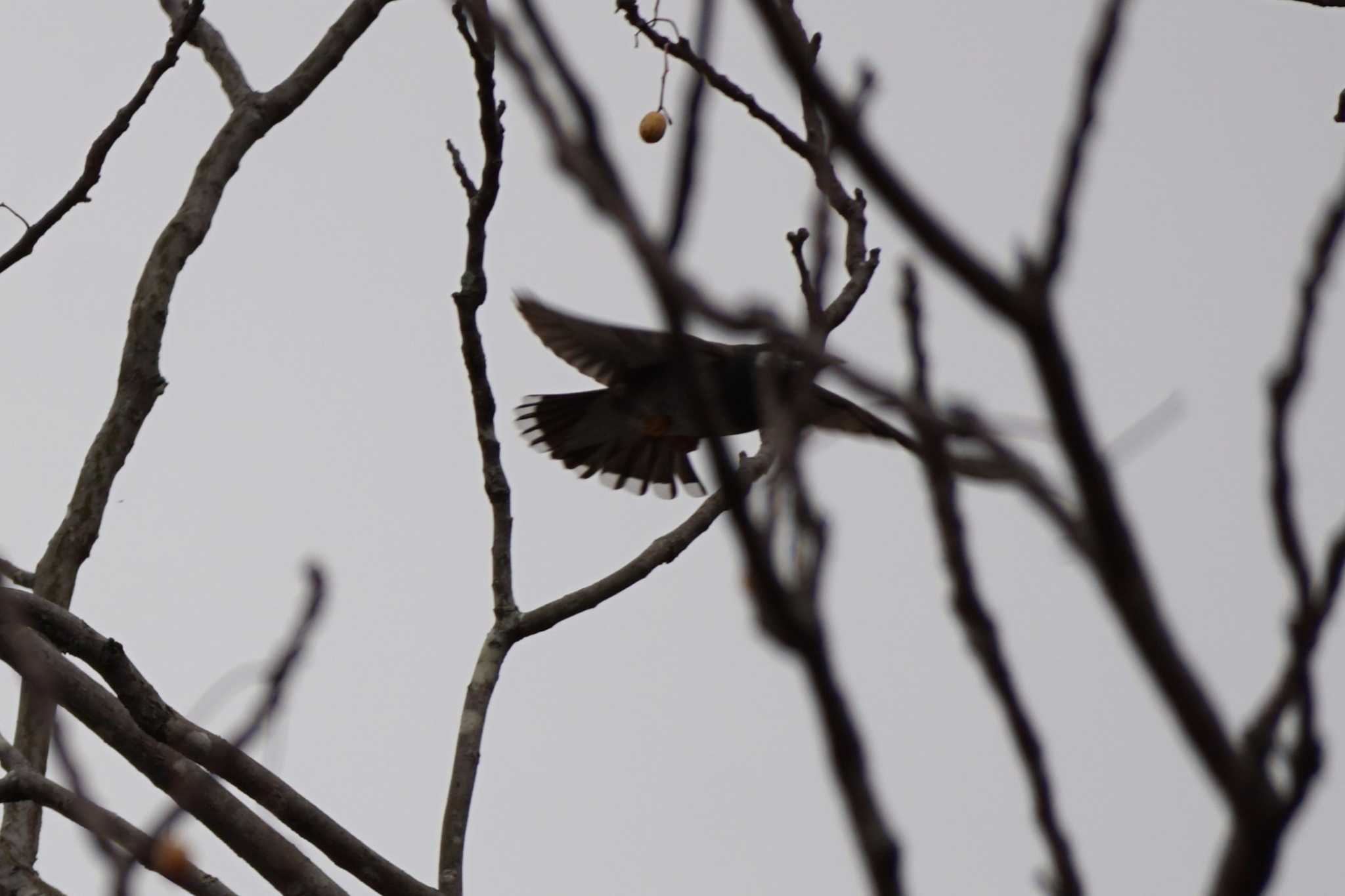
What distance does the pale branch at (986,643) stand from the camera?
0.93 m

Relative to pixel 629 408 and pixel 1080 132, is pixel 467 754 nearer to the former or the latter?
pixel 1080 132

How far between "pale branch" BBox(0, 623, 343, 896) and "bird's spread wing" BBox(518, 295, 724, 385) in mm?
3245

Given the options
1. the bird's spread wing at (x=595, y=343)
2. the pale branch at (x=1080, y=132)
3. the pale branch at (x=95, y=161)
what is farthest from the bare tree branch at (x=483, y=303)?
the bird's spread wing at (x=595, y=343)

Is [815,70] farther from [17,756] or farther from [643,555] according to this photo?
[643,555]

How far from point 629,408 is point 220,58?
2.05 meters

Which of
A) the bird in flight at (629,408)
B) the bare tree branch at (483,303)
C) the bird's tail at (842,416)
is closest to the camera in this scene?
the bare tree branch at (483,303)

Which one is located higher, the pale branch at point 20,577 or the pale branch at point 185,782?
the pale branch at point 20,577

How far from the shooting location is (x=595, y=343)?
5.59 metres

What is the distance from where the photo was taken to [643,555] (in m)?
3.33

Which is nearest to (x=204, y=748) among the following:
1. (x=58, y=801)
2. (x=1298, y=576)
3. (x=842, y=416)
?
(x=58, y=801)

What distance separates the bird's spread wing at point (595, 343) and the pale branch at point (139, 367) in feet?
5.41

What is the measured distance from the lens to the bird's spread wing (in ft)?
17.9

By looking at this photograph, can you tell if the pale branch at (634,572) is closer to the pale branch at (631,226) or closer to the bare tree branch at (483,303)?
the bare tree branch at (483,303)

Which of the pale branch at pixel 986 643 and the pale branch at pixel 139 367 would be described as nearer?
the pale branch at pixel 986 643
